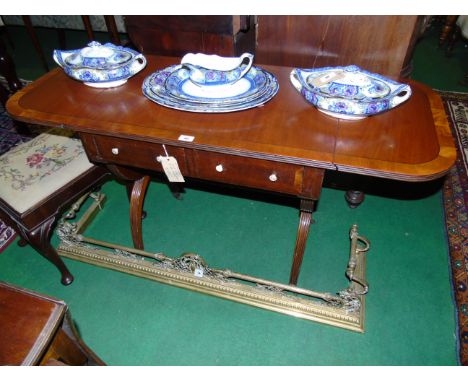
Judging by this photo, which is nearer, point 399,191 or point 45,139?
point 45,139

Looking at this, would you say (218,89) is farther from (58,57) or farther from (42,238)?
(42,238)

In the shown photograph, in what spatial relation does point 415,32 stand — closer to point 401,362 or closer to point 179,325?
point 401,362

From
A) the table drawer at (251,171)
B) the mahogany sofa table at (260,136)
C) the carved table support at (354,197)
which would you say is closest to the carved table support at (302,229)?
the mahogany sofa table at (260,136)

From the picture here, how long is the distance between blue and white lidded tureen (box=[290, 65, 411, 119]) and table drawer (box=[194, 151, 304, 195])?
0.65ft

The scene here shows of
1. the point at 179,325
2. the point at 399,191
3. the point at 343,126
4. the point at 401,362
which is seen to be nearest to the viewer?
the point at 343,126

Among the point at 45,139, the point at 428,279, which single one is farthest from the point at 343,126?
the point at 45,139

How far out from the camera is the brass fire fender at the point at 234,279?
4.10 feet

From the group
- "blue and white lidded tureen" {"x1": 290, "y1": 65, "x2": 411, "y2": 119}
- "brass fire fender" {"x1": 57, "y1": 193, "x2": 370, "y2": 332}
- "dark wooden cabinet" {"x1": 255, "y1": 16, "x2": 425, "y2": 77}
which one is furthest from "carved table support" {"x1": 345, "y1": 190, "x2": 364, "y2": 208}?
"blue and white lidded tureen" {"x1": 290, "y1": 65, "x2": 411, "y2": 119}

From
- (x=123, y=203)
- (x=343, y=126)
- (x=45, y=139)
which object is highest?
(x=343, y=126)

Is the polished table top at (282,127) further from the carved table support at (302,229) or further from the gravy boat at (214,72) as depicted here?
the carved table support at (302,229)

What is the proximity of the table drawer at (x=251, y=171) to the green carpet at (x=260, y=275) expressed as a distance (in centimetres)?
61

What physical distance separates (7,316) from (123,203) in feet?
3.91

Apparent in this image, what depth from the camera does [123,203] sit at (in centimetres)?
183

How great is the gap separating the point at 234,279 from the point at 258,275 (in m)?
0.12
